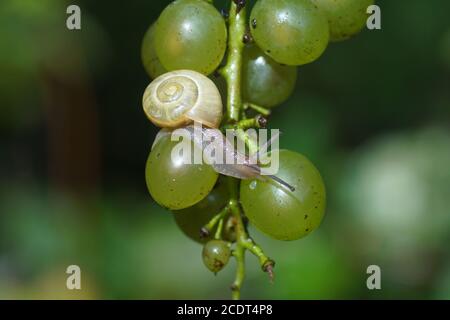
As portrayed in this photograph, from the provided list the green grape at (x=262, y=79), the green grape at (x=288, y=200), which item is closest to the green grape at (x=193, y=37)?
the green grape at (x=262, y=79)

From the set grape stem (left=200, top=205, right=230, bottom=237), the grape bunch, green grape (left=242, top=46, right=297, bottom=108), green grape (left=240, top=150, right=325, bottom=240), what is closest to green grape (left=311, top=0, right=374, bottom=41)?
the grape bunch

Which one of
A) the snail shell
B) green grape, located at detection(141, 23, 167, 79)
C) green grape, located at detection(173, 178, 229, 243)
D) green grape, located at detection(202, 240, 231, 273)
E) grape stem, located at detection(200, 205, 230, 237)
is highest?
green grape, located at detection(141, 23, 167, 79)

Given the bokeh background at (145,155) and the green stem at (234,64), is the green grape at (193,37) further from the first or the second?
the bokeh background at (145,155)

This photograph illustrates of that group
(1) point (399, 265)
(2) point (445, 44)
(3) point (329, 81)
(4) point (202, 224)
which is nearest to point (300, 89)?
(3) point (329, 81)

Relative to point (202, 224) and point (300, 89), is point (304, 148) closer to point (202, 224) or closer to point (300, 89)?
point (300, 89)

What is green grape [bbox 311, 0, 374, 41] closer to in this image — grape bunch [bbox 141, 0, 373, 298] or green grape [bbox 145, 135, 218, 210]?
grape bunch [bbox 141, 0, 373, 298]
